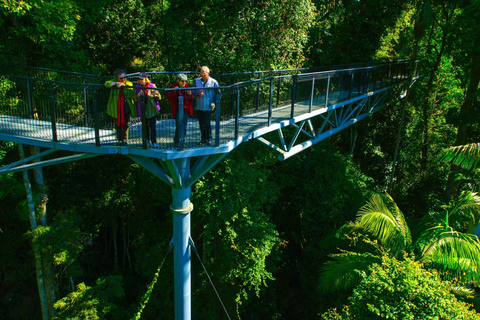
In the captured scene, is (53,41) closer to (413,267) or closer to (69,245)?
(69,245)

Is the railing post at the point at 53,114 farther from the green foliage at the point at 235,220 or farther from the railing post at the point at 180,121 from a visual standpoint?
the green foliage at the point at 235,220

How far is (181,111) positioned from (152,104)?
53cm

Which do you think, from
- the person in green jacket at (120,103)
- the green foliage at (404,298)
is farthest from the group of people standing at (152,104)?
the green foliage at (404,298)

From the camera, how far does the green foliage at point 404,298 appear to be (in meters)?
6.09

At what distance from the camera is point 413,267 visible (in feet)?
22.6

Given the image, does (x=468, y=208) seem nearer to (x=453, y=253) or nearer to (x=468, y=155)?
Result: (x=468, y=155)

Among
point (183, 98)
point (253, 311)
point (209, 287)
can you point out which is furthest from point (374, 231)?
point (253, 311)

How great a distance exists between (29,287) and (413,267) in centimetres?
1337

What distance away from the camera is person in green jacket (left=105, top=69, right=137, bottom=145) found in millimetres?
6465

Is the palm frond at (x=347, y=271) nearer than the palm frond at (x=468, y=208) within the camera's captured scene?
Yes

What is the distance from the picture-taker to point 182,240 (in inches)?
291

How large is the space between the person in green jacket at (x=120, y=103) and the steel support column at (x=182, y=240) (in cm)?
108

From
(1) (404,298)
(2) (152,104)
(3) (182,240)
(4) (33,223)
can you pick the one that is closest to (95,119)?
(2) (152,104)

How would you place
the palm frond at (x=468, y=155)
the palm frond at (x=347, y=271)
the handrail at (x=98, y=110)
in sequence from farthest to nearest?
the palm frond at (x=468, y=155) < the palm frond at (x=347, y=271) < the handrail at (x=98, y=110)
